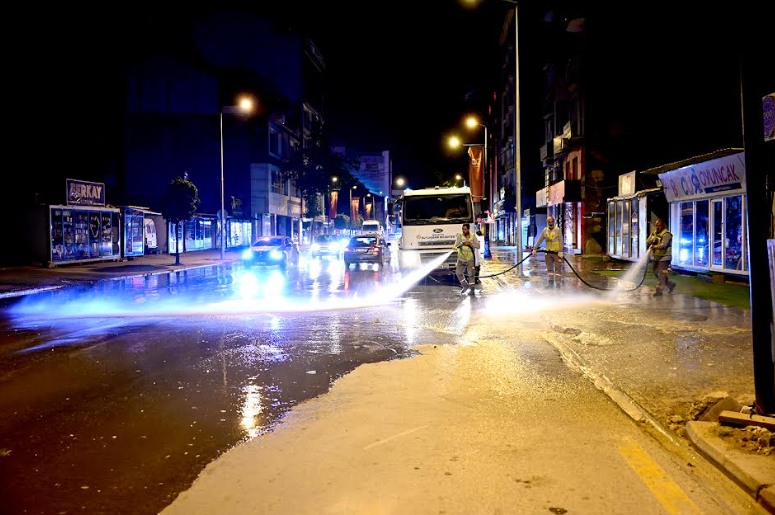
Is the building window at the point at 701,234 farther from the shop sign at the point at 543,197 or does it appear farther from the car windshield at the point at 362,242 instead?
the shop sign at the point at 543,197

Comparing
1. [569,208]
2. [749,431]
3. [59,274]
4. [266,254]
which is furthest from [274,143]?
[749,431]

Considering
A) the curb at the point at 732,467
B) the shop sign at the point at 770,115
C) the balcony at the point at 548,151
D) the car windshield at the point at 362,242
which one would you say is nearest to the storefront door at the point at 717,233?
the shop sign at the point at 770,115

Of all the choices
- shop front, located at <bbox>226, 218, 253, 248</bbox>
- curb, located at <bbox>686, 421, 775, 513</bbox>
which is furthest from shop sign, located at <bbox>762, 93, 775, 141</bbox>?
shop front, located at <bbox>226, 218, 253, 248</bbox>

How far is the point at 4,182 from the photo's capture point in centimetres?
3991

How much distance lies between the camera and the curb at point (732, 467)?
12.9 ft

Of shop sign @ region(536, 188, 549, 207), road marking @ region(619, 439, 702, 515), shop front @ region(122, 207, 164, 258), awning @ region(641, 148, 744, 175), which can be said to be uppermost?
shop sign @ region(536, 188, 549, 207)

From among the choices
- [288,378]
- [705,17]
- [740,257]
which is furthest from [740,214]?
[288,378]

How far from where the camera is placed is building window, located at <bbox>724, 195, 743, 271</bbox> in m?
18.9

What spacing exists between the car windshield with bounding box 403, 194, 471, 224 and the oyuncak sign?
285 inches

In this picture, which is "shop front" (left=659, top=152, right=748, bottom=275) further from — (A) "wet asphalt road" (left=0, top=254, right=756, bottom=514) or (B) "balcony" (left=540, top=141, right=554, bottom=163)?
(B) "balcony" (left=540, top=141, right=554, bottom=163)

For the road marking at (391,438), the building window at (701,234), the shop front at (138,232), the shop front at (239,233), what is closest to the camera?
the road marking at (391,438)

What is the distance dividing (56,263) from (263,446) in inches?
1095

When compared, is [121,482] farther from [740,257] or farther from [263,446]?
[740,257]

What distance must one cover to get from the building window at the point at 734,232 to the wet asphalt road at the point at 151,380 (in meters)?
9.13
